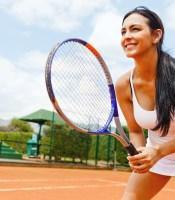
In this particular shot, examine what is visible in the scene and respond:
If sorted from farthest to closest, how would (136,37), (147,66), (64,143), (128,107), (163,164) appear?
(64,143) < (128,107) < (163,164) < (147,66) < (136,37)

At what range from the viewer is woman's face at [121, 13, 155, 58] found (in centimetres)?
269

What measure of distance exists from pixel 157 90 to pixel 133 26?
40 cm

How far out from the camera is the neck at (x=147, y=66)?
276 centimetres

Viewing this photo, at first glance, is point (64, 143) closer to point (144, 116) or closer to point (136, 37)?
point (144, 116)

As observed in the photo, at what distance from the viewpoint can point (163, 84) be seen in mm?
2736

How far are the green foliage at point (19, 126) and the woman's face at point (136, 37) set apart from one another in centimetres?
4159

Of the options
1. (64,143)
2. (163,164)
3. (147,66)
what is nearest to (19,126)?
(64,143)

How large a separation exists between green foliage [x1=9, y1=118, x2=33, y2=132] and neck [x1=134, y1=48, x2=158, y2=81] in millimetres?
41463

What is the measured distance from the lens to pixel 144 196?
9.64ft

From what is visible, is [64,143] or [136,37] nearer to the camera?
[136,37]

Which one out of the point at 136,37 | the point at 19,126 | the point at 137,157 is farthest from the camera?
the point at 19,126

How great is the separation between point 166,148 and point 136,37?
67 centimetres

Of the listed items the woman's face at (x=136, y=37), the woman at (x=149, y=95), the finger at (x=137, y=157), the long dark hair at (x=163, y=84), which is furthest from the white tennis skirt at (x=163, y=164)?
the woman's face at (x=136, y=37)

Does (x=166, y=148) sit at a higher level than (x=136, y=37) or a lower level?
lower
